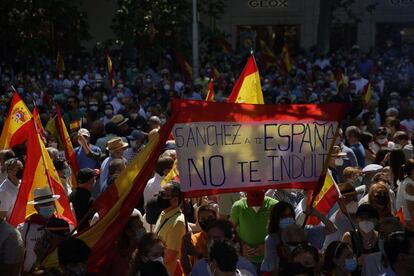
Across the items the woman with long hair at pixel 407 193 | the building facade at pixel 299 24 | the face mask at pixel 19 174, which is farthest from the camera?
the building facade at pixel 299 24

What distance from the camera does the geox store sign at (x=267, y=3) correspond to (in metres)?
34.3

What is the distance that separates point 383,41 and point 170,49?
975cm

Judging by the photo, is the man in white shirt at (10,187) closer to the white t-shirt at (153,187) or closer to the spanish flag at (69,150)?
the white t-shirt at (153,187)

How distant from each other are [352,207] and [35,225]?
2414mm

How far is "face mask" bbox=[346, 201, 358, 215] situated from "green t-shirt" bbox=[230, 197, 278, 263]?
69cm

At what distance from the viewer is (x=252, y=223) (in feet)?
22.1

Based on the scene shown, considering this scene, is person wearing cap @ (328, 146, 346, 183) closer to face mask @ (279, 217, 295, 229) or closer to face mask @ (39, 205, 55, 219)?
face mask @ (279, 217, 295, 229)

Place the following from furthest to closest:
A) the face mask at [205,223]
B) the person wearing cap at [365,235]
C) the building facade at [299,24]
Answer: the building facade at [299,24] → the person wearing cap at [365,235] → the face mask at [205,223]

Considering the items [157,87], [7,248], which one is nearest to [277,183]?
[7,248]

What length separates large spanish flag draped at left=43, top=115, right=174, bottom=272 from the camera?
235 inches

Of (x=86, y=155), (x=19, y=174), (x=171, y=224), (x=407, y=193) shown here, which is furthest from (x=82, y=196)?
(x=407, y=193)

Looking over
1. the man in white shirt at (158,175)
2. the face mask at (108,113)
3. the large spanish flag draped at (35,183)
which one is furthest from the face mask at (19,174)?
the face mask at (108,113)

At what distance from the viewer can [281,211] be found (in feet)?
20.3

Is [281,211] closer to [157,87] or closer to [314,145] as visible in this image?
[314,145]
